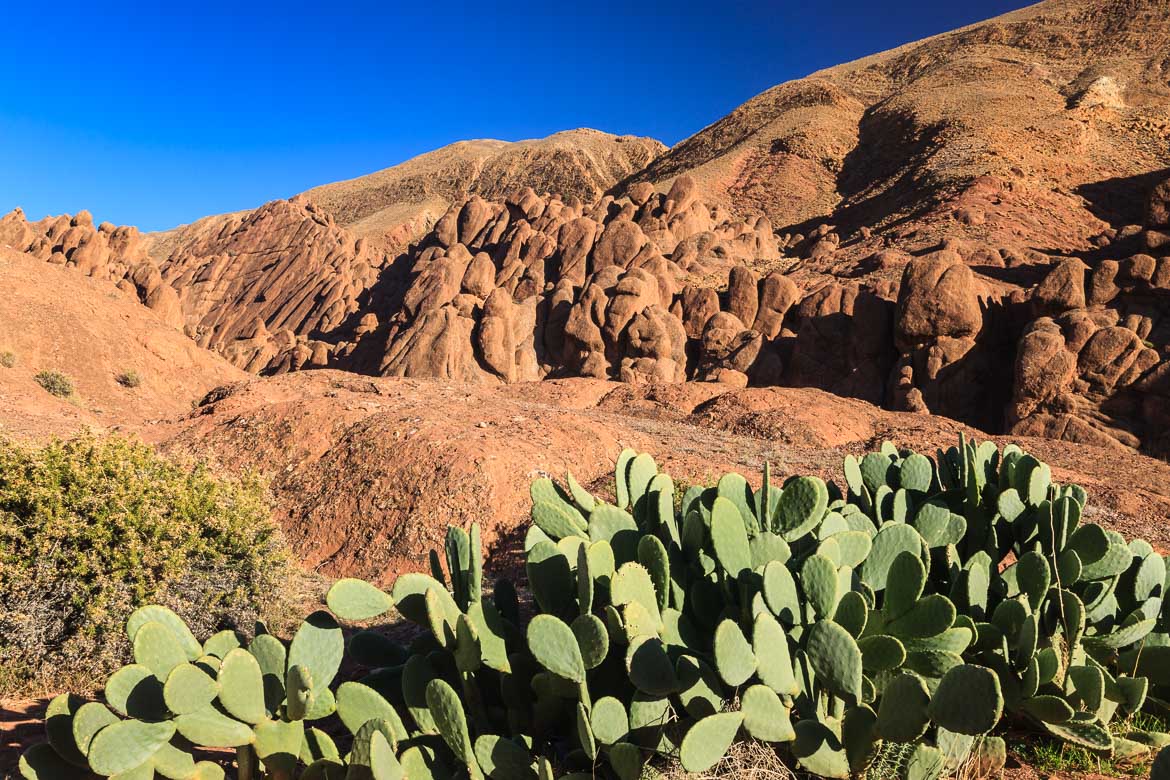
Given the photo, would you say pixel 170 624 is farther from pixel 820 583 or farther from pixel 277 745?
pixel 820 583

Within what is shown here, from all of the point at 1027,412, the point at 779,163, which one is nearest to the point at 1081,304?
the point at 1027,412

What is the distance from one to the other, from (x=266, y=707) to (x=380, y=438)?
7103mm

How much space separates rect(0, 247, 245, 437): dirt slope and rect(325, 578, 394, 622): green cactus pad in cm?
1645

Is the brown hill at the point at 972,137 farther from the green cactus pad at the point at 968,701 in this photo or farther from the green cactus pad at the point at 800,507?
the green cactus pad at the point at 968,701

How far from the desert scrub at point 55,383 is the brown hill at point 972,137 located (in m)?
33.8

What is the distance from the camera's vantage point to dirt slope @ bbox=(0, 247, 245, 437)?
2047cm

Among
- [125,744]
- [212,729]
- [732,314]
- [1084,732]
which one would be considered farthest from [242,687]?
A: [732,314]

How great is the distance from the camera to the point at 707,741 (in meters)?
2.42

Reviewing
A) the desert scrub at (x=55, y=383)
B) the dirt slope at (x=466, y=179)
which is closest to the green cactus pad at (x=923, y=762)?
the desert scrub at (x=55, y=383)

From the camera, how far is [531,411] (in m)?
12.3

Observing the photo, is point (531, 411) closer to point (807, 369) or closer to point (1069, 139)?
point (807, 369)

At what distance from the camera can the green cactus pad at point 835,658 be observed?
2.58 metres

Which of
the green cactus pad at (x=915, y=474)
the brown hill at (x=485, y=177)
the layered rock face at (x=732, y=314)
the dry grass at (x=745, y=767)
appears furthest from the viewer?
the brown hill at (x=485, y=177)

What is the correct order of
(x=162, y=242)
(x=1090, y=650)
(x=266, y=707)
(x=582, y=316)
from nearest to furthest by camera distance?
(x=266, y=707) < (x=1090, y=650) < (x=582, y=316) < (x=162, y=242)
